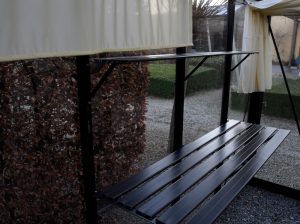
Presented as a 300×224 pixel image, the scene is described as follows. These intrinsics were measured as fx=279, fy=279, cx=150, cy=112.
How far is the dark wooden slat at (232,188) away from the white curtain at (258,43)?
997 mm

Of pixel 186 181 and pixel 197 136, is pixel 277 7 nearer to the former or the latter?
pixel 197 136

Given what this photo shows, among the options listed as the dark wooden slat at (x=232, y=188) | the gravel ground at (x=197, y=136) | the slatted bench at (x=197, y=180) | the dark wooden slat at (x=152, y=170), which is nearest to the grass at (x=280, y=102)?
the gravel ground at (x=197, y=136)

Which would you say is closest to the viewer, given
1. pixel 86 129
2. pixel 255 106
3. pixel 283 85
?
pixel 86 129

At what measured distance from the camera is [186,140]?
313 centimetres

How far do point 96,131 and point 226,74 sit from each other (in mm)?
1676

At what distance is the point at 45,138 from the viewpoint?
1.75 meters

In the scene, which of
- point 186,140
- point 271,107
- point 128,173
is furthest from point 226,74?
point 271,107

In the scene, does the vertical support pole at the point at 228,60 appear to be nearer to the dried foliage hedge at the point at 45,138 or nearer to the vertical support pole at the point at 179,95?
the vertical support pole at the point at 179,95

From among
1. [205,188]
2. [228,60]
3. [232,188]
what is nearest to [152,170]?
[205,188]

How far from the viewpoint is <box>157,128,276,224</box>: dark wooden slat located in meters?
1.35

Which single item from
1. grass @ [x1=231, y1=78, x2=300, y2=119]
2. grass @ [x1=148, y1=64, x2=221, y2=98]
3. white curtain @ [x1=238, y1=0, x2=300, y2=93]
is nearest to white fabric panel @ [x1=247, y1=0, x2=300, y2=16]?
white curtain @ [x1=238, y1=0, x2=300, y2=93]

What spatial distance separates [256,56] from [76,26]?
2.67m

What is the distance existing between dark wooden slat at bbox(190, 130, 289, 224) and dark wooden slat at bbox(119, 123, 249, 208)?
0.90 feet

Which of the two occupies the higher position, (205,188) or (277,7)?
(277,7)
